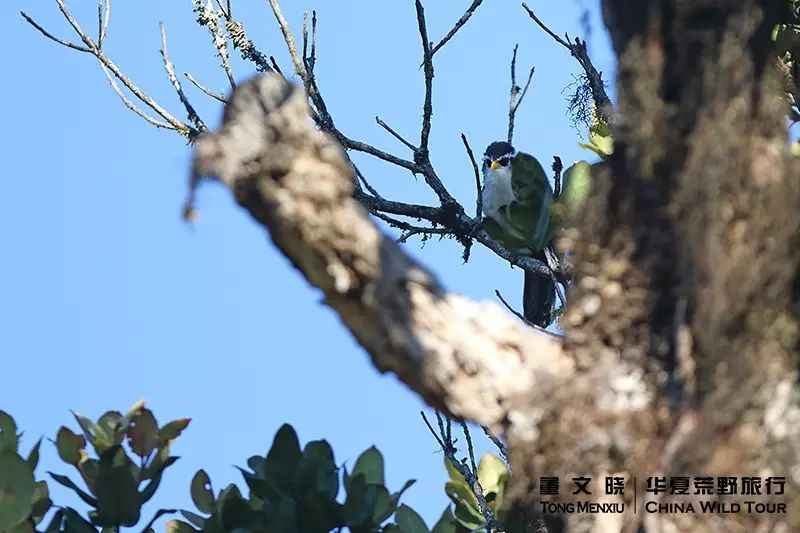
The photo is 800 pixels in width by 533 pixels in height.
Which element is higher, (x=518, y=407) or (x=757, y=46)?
(x=757, y=46)

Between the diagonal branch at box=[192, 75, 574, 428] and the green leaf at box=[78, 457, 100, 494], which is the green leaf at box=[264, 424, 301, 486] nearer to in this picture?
the green leaf at box=[78, 457, 100, 494]

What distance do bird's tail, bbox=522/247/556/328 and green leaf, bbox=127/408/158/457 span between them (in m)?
3.79

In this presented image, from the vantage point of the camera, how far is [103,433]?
255cm

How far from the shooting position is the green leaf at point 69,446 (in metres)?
2.54

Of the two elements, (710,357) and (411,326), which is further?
(411,326)

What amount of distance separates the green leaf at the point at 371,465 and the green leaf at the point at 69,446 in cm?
60

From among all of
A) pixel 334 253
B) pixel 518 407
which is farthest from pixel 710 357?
pixel 334 253

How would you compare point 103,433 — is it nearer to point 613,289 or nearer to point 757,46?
point 613,289

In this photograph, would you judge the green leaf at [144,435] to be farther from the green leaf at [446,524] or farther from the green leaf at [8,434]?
the green leaf at [446,524]

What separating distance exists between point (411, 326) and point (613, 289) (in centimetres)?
30

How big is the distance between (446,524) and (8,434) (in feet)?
3.10

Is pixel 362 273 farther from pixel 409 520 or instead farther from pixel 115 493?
pixel 115 493

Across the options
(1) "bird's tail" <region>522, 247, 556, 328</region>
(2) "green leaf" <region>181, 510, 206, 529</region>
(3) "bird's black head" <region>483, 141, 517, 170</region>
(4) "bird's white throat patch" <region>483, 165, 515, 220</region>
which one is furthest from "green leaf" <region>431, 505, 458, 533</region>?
(3) "bird's black head" <region>483, 141, 517, 170</region>

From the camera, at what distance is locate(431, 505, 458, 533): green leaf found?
8.02ft
